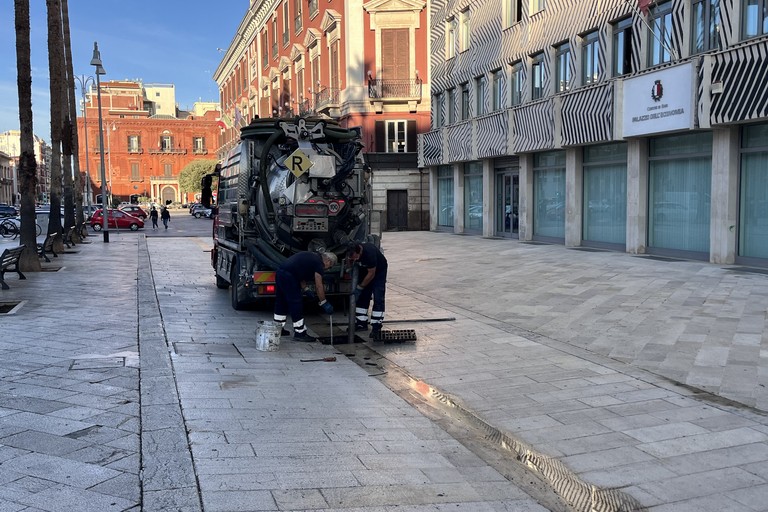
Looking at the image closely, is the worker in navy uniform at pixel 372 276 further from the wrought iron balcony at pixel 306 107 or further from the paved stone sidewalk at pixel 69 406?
the wrought iron balcony at pixel 306 107

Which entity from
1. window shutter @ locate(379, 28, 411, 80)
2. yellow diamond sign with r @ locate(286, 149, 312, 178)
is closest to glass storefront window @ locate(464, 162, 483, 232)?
window shutter @ locate(379, 28, 411, 80)

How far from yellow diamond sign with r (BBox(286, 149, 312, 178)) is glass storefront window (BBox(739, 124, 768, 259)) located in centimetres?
1091

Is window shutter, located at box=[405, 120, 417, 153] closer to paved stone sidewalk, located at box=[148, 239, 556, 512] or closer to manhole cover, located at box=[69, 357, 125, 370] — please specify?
paved stone sidewalk, located at box=[148, 239, 556, 512]

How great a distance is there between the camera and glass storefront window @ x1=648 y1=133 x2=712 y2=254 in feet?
57.0

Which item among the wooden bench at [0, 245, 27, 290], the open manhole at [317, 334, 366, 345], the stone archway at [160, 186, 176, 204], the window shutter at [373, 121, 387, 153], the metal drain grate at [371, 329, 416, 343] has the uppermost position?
the window shutter at [373, 121, 387, 153]

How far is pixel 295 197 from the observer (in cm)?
1091

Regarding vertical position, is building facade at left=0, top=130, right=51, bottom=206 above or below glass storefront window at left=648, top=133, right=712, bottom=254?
above

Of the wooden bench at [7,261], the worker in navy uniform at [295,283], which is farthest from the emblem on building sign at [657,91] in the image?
the wooden bench at [7,261]

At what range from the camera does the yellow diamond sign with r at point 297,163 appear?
10.7m

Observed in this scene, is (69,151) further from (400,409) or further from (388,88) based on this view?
(400,409)

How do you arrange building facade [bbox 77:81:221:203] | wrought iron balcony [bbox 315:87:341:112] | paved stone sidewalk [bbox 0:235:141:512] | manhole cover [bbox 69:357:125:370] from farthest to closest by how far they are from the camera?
1. building facade [bbox 77:81:221:203]
2. wrought iron balcony [bbox 315:87:341:112]
3. manhole cover [bbox 69:357:125:370]
4. paved stone sidewalk [bbox 0:235:141:512]

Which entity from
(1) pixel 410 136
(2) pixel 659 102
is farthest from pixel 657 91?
(1) pixel 410 136

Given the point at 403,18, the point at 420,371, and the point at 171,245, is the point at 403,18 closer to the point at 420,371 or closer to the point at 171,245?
the point at 171,245

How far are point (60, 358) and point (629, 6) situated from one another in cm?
1762
